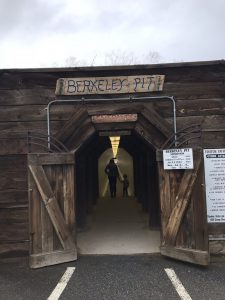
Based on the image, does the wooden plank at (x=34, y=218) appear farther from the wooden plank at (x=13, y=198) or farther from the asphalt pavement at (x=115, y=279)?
the wooden plank at (x=13, y=198)

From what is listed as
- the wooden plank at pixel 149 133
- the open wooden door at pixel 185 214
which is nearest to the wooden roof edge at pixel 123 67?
the wooden plank at pixel 149 133

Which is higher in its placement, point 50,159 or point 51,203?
point 50,159

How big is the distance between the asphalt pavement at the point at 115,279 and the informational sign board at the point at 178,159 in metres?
1.73

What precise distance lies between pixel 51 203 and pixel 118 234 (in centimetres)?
274

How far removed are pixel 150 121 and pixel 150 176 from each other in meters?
3.12

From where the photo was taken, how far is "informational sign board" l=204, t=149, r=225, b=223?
25.9 feet

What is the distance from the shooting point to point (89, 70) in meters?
8.10

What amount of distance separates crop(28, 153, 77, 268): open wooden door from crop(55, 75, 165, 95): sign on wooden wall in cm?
138

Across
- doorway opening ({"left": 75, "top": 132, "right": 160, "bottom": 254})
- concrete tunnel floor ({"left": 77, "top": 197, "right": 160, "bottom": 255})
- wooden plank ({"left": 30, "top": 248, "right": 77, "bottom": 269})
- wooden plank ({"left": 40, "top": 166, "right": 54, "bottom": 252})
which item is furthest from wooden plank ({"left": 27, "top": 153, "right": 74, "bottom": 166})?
concrete tunnel floor ({"left": 77, "top": 197, "right": 160, "bottom": 255})

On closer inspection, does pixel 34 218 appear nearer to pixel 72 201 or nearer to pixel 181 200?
pixel 72 201

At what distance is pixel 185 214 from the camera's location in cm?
742

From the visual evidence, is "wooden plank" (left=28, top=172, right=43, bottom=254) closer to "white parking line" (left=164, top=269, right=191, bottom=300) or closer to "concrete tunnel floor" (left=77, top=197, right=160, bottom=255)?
"concrete tunnel floor" (left=77, top=197, right=160, bottom=255)

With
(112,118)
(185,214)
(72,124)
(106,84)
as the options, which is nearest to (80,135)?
(72,124)

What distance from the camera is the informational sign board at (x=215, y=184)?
788 centimetres
